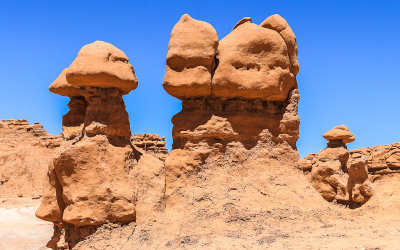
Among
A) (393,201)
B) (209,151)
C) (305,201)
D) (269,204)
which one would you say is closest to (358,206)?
(393,201)

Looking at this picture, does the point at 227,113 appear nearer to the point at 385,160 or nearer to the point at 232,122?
the point at 232,122

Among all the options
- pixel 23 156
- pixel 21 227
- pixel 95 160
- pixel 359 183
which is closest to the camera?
pixel 95 160

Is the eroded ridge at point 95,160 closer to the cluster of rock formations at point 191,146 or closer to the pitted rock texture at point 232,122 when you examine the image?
the cluster of rock formations at point 191,146

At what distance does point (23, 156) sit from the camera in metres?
33.7

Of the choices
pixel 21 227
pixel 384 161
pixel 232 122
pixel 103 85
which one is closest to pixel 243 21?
pixel 232 122

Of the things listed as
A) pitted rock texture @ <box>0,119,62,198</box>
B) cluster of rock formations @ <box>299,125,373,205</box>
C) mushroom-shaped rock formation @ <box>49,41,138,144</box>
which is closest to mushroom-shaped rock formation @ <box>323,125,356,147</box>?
cluster of rock formations @ <box>299,125,373,205</box>

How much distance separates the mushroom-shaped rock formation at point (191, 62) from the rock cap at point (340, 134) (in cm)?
654

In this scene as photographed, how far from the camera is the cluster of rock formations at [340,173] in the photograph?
13617mm

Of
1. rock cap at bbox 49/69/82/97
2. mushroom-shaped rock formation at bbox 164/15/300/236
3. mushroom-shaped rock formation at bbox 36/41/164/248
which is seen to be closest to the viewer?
mushroom-shaped rock formation at bbox 36/41/164/248

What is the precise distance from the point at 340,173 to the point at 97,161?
26.3ft

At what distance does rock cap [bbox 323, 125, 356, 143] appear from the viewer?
16172 millimetres

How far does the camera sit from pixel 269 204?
1059 cm

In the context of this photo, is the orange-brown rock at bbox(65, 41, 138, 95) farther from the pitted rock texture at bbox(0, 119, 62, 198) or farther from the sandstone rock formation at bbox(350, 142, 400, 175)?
the pitted rock texture at bbox(0, 119, 62, 198)

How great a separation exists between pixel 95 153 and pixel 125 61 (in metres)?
2.08
